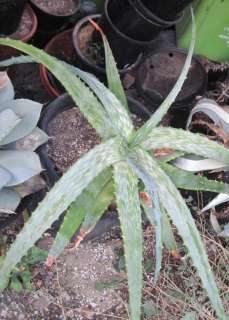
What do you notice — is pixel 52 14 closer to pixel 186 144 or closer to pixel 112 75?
pixel 112 75

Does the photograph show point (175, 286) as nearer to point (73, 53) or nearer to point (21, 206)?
point (21, 206)

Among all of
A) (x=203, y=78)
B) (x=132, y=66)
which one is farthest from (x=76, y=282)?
(x=203, y=78)

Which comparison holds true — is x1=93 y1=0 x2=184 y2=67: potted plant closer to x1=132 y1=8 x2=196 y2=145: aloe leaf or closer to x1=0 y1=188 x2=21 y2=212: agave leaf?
x1=132 y1=8 x2=196 y2=145: aloe leaf

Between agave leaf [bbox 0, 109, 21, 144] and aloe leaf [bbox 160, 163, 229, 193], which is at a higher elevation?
agave leaf [bbox 0, 109, 21, 144]

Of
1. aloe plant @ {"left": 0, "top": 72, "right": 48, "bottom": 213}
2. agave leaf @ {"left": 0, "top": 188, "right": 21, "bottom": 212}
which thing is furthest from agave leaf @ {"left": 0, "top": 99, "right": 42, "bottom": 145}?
agave leaf @ {"left": 0, "top": 188, "right": 21, "bottom": 212}

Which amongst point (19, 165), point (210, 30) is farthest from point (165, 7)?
point (19, 165)

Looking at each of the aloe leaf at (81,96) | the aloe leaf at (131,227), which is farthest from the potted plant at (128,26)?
the aloe leaf at (131,227)

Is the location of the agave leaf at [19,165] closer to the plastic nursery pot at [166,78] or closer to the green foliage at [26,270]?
the green foliage at [26,270]

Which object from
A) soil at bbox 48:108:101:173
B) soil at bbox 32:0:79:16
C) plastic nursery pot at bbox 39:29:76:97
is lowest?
soil at bbox 48:108:101:173
